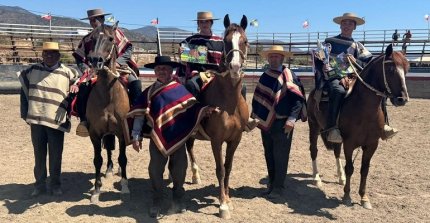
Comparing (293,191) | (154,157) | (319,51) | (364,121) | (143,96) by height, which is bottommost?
(293,191)

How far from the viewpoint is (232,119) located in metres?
5.13

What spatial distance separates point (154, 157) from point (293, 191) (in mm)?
2524

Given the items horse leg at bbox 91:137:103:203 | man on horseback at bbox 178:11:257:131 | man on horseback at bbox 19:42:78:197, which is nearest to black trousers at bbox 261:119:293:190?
man on horseback at bbox 178:11:257:131

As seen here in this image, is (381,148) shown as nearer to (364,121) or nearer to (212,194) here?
(364,121)

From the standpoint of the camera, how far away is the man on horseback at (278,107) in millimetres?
5824

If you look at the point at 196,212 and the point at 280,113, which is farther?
the point at 280,113

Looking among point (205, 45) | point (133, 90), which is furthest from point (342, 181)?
point (133, 90)

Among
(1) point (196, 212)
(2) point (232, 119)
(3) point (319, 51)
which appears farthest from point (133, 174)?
(3) point (319, 51)

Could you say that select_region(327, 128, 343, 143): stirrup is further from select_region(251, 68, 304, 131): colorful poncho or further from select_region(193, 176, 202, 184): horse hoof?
select_region(193, 176, 202, 184): horse hoof

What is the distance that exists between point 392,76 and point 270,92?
1679 millimetres

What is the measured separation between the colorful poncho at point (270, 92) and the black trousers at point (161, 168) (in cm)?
140

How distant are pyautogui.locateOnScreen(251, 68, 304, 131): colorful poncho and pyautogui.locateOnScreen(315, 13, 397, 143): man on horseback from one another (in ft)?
1.69

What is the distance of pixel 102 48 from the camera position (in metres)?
5.26

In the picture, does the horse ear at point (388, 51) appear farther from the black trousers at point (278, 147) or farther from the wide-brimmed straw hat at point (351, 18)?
the black trousers at point (278, 147)
